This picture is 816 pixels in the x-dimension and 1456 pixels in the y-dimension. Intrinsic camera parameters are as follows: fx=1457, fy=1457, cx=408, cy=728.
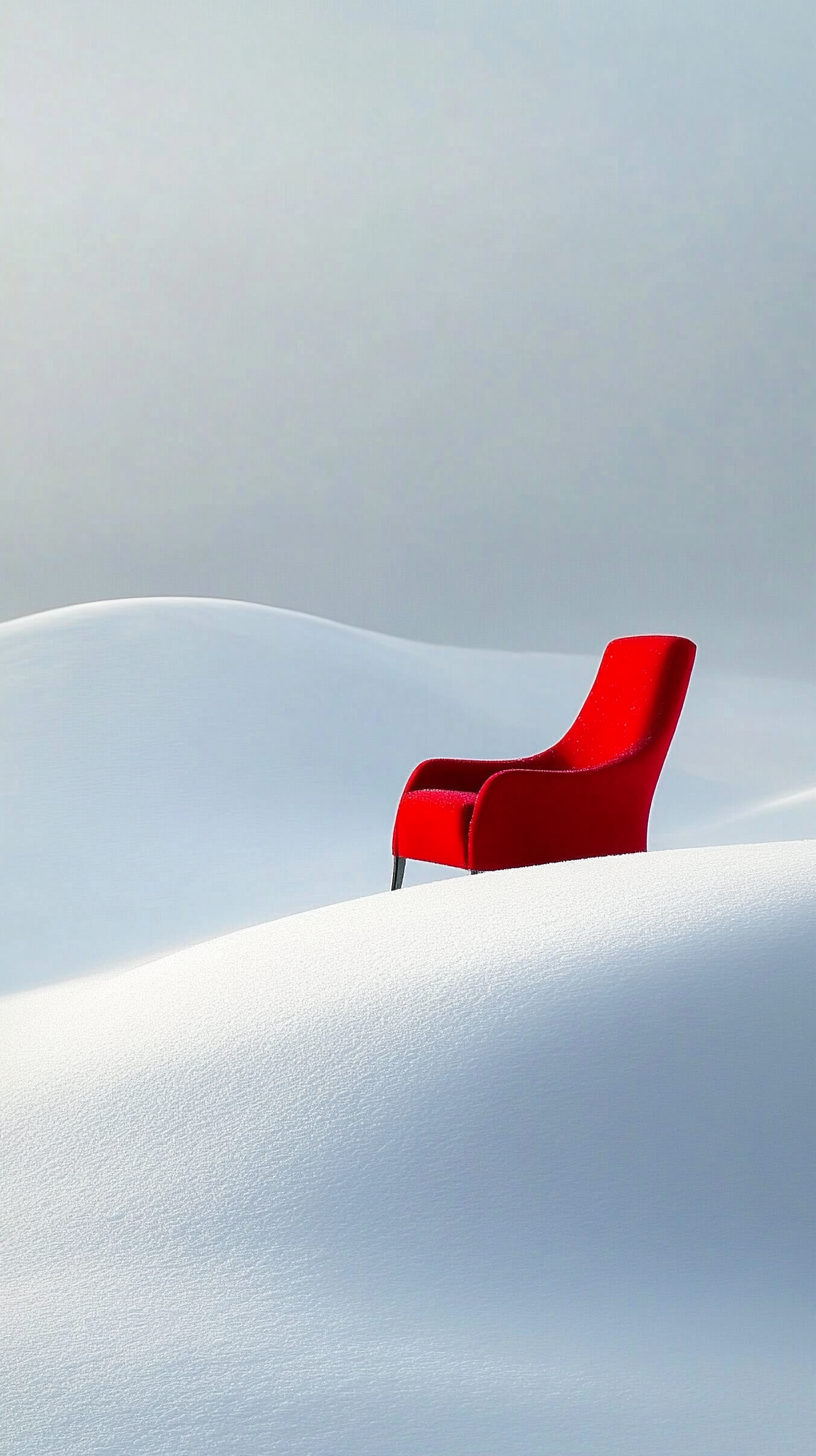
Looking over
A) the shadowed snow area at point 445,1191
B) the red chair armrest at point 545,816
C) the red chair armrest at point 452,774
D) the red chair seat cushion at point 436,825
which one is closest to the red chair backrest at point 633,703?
the red chair armrest at point 545,816

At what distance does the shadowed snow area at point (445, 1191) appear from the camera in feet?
6.09

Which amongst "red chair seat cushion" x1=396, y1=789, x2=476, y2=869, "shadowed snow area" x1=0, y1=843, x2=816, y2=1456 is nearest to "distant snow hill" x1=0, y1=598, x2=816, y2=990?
"red chair seat cushion" x1=396, y1=789, x2=476, y2=869

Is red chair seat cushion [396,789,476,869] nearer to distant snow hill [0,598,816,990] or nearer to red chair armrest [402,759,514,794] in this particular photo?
red chair armrest [402,759,514,794]

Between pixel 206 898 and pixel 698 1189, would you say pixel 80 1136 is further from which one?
pixel 206 898

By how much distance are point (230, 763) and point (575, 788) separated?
242cm

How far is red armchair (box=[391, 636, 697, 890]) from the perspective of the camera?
4.27m

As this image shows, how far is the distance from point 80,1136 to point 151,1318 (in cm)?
60

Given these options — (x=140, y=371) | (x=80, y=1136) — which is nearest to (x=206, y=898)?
(x=80, y=1136)

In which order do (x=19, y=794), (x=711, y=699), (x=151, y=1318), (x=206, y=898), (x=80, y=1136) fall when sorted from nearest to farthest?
1. (x=151, y=1318)
2. (x=80, y=1136)
3. (x=206, y=898)
4. (x=19, y=794)
5. (x=711, y=699)

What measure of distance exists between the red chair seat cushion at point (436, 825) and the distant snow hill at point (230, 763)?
1.88ft

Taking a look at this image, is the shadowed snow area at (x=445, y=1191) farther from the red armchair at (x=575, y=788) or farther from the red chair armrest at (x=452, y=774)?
the red chair armrest at (x=452, y=774)

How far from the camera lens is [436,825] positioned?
4.52m

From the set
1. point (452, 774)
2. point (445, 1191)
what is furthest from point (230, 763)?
point (445, 1191)

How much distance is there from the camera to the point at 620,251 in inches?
443
